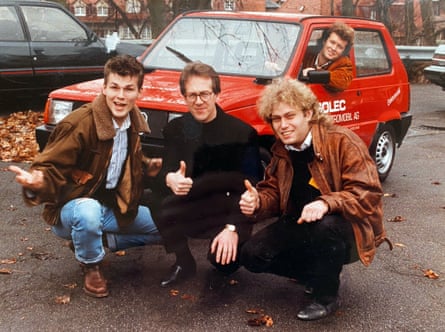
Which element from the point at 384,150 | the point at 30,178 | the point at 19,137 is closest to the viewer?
the point at 30,178

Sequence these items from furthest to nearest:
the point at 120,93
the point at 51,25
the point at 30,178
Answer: the point at 51,25, the point at 120,93, the point at 30,178

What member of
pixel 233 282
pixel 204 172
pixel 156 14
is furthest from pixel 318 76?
pixel 156 14

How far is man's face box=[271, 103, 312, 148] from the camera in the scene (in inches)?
138

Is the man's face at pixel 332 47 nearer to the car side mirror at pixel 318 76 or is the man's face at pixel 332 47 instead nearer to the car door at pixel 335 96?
the car door at pixel 335 96

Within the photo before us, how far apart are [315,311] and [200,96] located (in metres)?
1.43

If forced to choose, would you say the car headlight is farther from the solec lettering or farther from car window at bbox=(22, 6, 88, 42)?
car window at bbox=(22, 6, 88, 42)

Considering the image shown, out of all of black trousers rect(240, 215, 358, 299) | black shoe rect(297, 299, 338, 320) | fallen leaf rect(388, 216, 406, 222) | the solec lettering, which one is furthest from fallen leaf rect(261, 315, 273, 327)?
the solec lettering

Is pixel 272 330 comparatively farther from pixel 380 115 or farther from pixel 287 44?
pixel 380 115

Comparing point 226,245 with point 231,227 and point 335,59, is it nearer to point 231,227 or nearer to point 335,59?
point 231,227

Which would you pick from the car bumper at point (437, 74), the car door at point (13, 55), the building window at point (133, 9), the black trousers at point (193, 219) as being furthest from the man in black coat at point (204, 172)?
A: the building window at point (133, 9)

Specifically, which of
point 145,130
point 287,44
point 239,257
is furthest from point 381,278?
point 287,44

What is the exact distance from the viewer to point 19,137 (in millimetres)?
Answer: 8984

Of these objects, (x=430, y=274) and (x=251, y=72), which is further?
(x=251, y=72)

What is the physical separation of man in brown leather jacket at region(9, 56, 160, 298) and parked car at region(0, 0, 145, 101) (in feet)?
19.7
